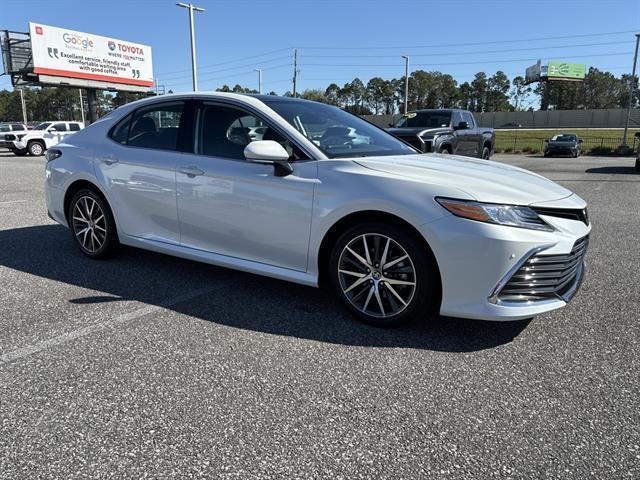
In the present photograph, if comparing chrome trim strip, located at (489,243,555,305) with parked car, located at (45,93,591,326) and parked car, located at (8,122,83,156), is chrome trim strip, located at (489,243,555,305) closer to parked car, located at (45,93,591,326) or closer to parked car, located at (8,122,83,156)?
parked car, located at (45,93,591,326)

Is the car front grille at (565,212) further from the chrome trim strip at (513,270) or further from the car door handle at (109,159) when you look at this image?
the car door handle at (109,159)

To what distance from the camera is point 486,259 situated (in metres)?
2.93

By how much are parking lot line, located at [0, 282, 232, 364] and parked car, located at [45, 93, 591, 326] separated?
0.33 m

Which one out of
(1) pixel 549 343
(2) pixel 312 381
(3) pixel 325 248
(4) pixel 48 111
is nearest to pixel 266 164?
(3) pixel 325 248

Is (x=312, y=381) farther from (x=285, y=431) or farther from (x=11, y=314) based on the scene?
(x=11, y=314)

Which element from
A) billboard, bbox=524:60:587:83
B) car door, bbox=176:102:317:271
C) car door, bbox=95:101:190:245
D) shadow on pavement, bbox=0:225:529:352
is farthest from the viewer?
billboard, bbox=524:60:587:83

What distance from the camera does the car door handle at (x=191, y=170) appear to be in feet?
13.0

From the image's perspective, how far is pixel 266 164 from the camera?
363cm

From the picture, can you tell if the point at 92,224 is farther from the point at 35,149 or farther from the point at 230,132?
the point at 35,149

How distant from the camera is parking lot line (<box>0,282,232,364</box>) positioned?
9.93 feet

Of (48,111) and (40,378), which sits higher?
(48,111)

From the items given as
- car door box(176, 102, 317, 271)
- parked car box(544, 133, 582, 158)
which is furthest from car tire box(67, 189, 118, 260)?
parked car box(544, 133, 582, 158)

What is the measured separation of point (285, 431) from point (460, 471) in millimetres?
780

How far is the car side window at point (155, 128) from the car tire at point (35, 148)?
2439cm
